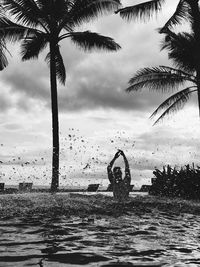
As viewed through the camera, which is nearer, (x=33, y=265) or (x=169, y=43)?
(x=33, y=265)

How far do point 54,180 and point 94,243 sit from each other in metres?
14.0

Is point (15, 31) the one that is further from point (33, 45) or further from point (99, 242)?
point (99, 242)

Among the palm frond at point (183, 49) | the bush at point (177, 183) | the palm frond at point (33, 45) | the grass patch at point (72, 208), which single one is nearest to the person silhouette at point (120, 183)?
the grass patch at point (72, 208)

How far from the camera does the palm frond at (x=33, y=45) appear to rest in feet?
74.0

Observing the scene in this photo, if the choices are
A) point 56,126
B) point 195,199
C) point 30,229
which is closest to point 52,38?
point 56,126

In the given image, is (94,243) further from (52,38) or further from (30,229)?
(52,38)

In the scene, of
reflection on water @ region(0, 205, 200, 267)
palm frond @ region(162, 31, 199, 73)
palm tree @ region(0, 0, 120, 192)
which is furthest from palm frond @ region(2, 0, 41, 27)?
reflection on water @ region(0, 205, 200, 267)

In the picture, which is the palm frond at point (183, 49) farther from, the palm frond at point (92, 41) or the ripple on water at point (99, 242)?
the ripple on water at point (99, 242)

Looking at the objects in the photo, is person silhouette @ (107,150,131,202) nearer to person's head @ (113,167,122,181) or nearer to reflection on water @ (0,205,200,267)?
person's head @ (113,167,122,181)

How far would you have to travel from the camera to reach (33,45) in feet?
76.2

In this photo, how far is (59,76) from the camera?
24375 millimetres

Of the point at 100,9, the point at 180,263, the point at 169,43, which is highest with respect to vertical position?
the point at 100,9

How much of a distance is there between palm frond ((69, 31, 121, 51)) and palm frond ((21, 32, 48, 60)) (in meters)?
1.56

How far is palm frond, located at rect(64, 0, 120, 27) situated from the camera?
22094 mm
